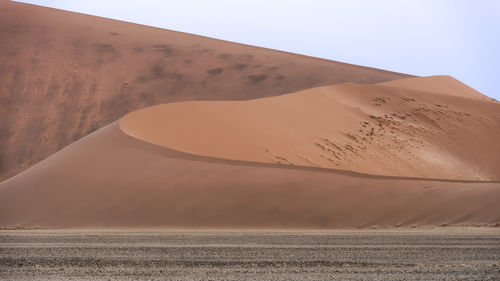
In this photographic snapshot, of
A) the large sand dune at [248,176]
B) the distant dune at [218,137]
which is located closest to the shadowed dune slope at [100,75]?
the distant dune at [218,137]

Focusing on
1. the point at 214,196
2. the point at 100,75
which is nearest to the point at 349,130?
the point at 214,196

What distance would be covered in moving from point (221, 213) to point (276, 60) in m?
32.7

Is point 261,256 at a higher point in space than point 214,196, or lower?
lower

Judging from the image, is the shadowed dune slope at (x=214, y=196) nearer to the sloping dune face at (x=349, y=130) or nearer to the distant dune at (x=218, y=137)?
the distant dune at (x=218, y=137)

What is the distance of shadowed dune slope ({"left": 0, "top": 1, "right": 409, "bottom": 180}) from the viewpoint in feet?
138

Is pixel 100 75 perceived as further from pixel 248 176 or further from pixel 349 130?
pixel 248 176

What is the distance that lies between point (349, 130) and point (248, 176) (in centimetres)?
1109

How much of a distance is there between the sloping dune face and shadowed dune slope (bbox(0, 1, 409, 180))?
28.3ft

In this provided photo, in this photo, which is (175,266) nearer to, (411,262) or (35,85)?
(411,262)

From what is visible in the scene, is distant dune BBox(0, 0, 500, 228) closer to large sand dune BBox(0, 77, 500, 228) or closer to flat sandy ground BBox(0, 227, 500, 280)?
large sand dune BBox(0, 77, 500, 228)

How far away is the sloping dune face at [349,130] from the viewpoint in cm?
2538

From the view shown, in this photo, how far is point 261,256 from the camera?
11.2 metres

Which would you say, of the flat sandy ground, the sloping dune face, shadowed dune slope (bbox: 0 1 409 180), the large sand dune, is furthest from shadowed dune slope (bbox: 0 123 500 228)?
shadowed dune slope (bbox: 0 1 409 180)

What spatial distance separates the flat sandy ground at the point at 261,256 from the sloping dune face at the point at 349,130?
899 cm
